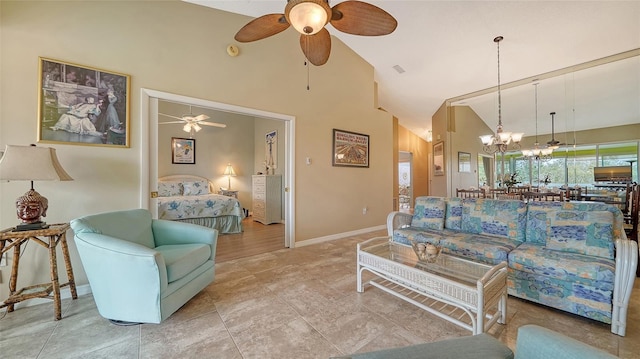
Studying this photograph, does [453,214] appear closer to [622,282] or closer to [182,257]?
[622,282]

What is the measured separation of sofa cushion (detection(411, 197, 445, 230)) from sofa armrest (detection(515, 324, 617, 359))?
2.29 metres

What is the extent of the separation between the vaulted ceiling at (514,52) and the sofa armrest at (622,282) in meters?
2.91

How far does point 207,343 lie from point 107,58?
9.27 feet

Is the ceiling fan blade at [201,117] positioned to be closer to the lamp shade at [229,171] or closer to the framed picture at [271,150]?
the framed picture at [271,150]

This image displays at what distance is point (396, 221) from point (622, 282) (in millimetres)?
1834

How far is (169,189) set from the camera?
543cm

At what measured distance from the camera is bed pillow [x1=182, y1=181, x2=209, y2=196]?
559 cm

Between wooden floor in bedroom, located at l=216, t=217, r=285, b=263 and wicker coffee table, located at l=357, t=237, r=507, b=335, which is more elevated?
wicker coffee table, located at l=357, t=237, r=507, b=335

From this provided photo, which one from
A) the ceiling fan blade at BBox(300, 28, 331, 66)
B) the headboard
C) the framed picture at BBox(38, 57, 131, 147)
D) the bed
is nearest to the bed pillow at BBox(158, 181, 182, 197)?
the bed

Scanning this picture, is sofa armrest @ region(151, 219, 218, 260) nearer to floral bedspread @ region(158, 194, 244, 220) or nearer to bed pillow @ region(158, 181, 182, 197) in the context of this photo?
floral bedspread @ region(158, 194, 244, 220)

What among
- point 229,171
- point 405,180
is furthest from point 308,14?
point 405,180

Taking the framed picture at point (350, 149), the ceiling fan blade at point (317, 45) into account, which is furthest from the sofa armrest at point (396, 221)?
the ceiling fan blade at point (317, 45)

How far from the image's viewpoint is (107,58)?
2354mm

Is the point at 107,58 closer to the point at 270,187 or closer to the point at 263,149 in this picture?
the point at 270,187
